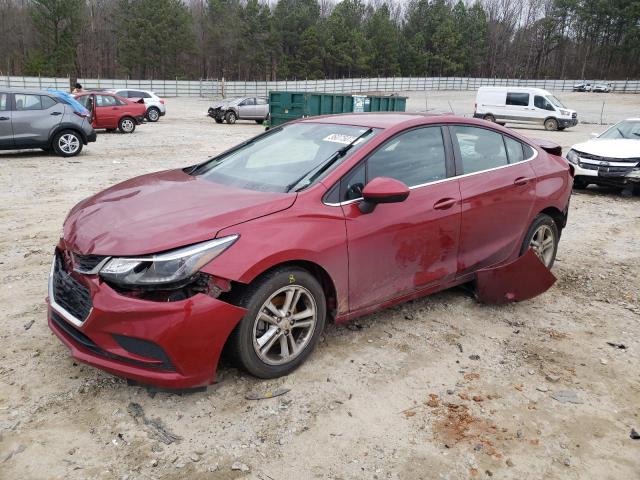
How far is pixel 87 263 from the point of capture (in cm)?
296

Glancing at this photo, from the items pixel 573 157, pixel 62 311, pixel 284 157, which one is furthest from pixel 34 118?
pixel 573 157

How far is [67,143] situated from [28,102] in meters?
1.17

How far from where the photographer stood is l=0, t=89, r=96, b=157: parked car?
11.7 metres

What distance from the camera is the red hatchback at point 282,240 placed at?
2.83 meters

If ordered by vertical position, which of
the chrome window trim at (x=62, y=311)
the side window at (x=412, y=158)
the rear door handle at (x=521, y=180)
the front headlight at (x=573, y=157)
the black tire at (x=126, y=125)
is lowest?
the black tire at (x=126, y=125)

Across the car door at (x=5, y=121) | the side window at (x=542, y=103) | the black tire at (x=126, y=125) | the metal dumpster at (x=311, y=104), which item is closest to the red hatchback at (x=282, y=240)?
the car door at (x=5, y=121)

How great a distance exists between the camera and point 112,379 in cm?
325

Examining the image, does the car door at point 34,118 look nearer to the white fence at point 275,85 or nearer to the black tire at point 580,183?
the black tire at point 580,183

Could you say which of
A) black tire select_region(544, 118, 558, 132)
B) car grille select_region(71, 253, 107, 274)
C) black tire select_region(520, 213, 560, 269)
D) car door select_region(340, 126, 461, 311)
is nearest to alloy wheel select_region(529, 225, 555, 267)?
black tire select_region(520, 213, 560, 269)

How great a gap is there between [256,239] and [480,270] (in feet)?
7.16

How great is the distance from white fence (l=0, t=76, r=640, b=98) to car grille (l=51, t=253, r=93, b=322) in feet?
149

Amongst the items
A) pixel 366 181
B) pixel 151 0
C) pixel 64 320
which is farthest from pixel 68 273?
pixel 151 0

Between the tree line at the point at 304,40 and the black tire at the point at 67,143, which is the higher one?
the tree line at the point at 304,40

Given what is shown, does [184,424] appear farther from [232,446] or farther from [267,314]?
[267,314]
